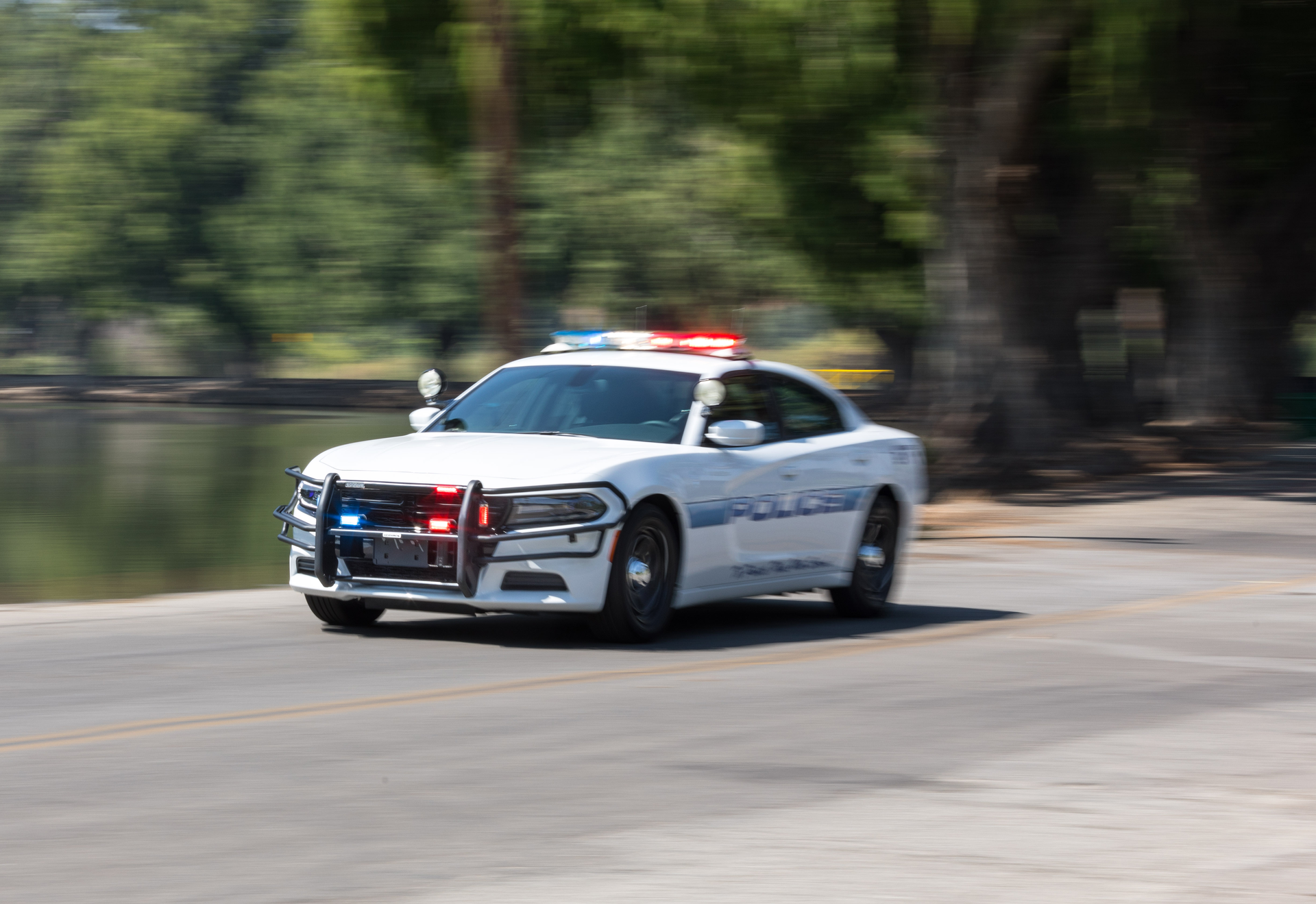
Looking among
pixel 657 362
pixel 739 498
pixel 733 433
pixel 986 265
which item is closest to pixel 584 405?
pixel 657 362

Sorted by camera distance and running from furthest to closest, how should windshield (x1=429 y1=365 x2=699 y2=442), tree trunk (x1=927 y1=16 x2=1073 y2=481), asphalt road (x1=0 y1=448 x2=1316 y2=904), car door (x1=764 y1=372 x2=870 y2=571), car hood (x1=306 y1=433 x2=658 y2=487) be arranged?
tree trunk (x1=927 y1=16 x2=1073 y2=481) < car door (x1=764 y1=372 x2=870 y2=571) < windshield (x1=429 y1=365 x2=699 y2=442) < car hood (x1=306 y1=433 x2=658 y2=487) < asphalt road (x1=0 y1=448 x2=1316 y2=904)

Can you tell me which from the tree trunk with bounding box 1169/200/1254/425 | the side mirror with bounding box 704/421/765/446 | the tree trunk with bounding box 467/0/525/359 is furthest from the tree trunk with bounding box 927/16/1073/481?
the side mirror with bounding box 704/421/765/446

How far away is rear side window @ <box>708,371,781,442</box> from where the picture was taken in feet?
37.2

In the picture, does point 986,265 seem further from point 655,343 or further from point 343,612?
point 343,612

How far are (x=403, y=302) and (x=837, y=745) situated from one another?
55.7 metres

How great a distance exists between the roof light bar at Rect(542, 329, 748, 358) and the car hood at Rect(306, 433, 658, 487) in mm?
1001

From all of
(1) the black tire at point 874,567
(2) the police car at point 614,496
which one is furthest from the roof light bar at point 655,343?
(1) the black tire at point 874,567

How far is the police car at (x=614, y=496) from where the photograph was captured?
1002 centimetres

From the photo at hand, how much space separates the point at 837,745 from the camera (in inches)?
307

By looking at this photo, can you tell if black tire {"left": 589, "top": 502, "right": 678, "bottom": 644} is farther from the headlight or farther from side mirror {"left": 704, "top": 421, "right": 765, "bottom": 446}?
side mirror {"left": 704, "top": 421, "right": 765, "bottom": 446}

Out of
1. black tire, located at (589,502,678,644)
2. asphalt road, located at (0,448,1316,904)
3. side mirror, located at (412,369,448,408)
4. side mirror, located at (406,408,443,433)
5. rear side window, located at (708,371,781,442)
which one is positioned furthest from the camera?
side mirror, located at (412,369,448,408)

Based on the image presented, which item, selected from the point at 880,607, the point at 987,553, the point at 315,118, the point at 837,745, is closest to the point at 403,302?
the point at 315,118

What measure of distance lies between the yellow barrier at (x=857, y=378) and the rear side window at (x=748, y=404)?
58.1m

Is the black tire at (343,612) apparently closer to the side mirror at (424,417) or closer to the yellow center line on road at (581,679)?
the side mirror at (424,417)
